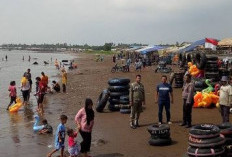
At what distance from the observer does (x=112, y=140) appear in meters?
11.0

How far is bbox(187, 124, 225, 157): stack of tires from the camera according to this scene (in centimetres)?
770

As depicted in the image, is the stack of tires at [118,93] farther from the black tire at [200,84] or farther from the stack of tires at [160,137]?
the stack of tires at [160,137]

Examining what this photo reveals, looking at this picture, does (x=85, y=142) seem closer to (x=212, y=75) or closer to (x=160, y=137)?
(x=160, y=137)

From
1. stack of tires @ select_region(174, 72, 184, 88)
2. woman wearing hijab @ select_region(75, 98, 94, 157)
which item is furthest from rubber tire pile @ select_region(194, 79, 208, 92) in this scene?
woman wearing hijab @ select_region(75, 98, 94, 157)

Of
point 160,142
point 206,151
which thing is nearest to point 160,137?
point 160,142

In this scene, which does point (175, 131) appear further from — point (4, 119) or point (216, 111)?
point (4, 119)

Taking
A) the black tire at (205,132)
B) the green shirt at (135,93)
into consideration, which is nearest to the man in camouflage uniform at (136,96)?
the green shirt at (135,93)

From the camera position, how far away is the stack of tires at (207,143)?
7695mm

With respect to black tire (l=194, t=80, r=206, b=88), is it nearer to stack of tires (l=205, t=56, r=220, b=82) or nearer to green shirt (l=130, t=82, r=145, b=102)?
stack of tires (l=205, t=56, r=220, b=82)

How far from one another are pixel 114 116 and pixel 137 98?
8.98 ft

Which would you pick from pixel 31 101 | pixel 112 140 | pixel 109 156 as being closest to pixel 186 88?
pixel 112 140

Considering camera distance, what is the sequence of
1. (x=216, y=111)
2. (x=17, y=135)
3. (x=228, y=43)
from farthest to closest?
(x=228, y=43) → (x=216, y=111) → (x=17, y=135)

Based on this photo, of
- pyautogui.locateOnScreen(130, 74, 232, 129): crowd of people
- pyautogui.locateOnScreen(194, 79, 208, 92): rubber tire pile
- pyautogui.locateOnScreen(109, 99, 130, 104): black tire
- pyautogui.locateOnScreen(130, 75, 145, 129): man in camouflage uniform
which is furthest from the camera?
pyautogui.locateOnScreen(194, 79, 208, 92): rubber tire pile

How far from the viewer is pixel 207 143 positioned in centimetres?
776
